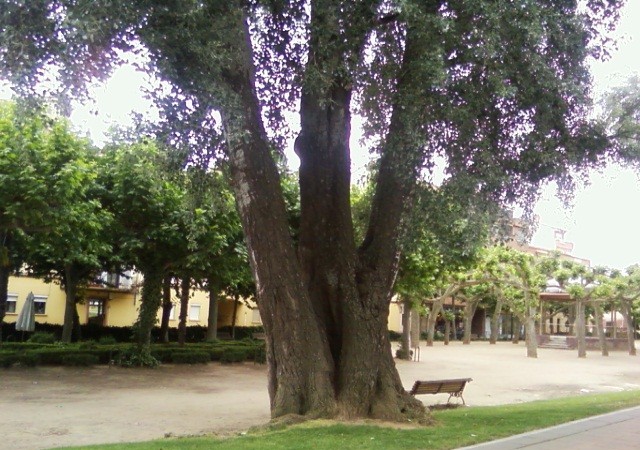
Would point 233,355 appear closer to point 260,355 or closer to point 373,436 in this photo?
point 260,355

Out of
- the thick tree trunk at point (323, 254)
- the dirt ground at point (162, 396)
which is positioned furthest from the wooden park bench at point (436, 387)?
the thick tree trunk at point (323, 254)

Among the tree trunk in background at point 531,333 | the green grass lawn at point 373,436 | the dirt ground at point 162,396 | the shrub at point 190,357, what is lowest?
the dirt ground at point 162,396

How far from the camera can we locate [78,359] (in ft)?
70.7

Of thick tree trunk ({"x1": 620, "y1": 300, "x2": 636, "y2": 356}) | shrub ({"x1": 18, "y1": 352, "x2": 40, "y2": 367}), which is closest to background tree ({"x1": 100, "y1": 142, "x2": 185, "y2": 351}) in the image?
shrub ({"x1": 18, "y1": 352, "x2": 40, "y2": 367})

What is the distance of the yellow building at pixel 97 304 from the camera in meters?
40.4

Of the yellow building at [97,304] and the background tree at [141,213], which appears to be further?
the yellow building at [97,304]

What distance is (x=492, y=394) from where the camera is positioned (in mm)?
→ 19359

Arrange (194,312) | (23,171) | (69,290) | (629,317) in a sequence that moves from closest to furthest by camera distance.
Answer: (23,171) < (69,290) < (629,317) < (194,312)

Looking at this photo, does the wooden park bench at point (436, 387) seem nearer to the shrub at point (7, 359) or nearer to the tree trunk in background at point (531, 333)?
the shrub at point (7, 359)

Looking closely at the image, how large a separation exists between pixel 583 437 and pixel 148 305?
1639 cm

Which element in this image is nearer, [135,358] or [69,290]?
[135,358]

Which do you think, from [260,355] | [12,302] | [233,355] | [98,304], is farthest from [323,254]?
[98,304]

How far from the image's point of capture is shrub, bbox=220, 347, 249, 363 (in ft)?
85.8

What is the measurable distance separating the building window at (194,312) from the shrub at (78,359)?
26.8 metres
